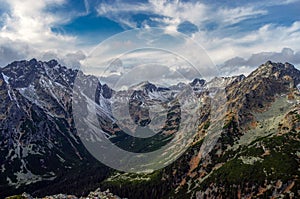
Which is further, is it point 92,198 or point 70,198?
point 70,198

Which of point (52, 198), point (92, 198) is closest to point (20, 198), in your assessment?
point (52, 198)

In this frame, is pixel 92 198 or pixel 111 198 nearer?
pixel 92 198

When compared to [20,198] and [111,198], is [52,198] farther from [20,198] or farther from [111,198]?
[111,198]

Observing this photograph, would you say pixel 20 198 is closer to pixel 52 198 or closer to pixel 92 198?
pixel 52 198

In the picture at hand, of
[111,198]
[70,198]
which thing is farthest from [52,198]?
[111,198]

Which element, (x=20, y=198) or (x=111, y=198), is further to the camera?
(x=111, y=198)

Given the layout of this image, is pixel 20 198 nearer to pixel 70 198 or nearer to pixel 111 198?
pixel 70 198

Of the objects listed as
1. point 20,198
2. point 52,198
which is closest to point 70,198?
point 52,198
